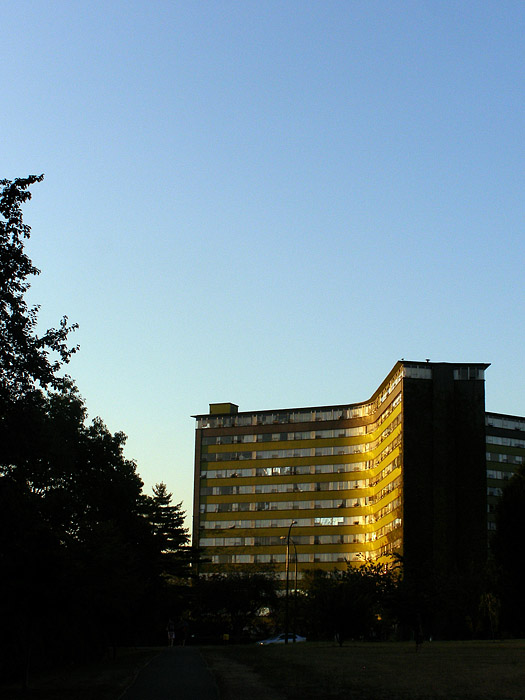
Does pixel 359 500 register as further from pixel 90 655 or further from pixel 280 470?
pixel 90 655

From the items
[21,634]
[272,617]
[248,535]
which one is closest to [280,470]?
[248,535]

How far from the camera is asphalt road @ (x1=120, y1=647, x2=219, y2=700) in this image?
73.4 ft

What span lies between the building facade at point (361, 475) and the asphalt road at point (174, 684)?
83.7 m

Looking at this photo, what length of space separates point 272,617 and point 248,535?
21879 mm

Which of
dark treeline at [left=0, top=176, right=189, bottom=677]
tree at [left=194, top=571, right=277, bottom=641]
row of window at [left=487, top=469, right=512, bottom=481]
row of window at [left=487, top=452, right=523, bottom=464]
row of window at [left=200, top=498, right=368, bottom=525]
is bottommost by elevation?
tree at [left=194, top=571, right=277, bottom=641]

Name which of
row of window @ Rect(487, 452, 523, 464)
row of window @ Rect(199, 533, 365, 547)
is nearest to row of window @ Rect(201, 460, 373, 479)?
row of window @ Rect(199, 533, 365, 547)

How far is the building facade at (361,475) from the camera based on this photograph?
117 meters

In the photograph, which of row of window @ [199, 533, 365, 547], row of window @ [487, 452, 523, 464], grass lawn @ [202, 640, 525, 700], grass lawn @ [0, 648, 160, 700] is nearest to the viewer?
grass lawn @ [202, 640, 525, 700]

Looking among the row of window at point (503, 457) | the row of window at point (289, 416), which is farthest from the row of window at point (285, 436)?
the row of window at point (503, 457)

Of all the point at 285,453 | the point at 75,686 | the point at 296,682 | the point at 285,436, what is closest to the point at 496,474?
the point at 285,453

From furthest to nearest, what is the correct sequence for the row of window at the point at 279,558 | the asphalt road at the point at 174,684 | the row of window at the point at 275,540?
the row of window at the point at 275,540 → the row of window at the point at 279,558 → the asphalt road at the point at 174,684

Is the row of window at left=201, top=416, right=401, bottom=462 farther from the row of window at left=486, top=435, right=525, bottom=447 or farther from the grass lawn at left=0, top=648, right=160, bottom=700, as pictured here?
the grass lawn at left=0, top=648, right=160, bottom=700

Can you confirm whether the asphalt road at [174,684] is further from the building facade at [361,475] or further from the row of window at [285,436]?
the row of window at [285,436]

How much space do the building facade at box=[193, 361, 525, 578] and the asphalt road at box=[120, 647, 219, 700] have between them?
83.7 metres
